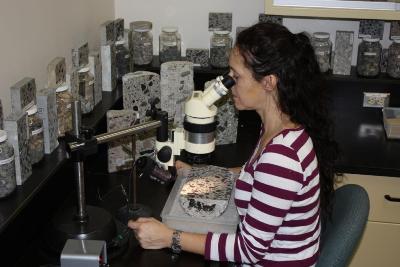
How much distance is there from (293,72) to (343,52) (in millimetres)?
1056

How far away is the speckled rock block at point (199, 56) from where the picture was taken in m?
2.65

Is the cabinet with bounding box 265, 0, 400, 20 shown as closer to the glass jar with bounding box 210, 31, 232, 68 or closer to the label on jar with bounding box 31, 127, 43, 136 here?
the glass jar with bounding box 210, 31, 232, 68

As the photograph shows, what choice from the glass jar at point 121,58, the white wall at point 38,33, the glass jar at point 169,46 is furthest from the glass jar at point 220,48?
the white wall at point 38,33

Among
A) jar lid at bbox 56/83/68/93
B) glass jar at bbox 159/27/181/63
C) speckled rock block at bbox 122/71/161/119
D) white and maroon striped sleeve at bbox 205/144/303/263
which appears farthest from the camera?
glass jar at bbox 159/27/181/63

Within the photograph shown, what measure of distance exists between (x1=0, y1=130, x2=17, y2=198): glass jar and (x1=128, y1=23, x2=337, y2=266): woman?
1.11 ft

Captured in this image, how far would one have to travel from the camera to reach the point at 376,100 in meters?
2.62

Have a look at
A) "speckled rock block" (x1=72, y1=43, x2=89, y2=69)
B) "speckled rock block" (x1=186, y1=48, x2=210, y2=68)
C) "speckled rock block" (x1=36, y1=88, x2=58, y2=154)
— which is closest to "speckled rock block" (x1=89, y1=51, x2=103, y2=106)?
"speckled rock block" (x1=72, y1=43, x2=89, y2=69)

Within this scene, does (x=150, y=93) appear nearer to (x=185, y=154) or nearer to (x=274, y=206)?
(x=185, y=154)

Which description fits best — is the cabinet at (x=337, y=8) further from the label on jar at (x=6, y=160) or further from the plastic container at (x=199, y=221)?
the label on jar at (x=6, y=160)

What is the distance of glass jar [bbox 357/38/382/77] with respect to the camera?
2572 millimetres

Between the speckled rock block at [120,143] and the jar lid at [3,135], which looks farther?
the speckled rock block at [120,143]

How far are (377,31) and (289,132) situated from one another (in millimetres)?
1246

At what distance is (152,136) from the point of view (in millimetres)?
2211

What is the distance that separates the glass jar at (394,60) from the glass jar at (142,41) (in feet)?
3.34
